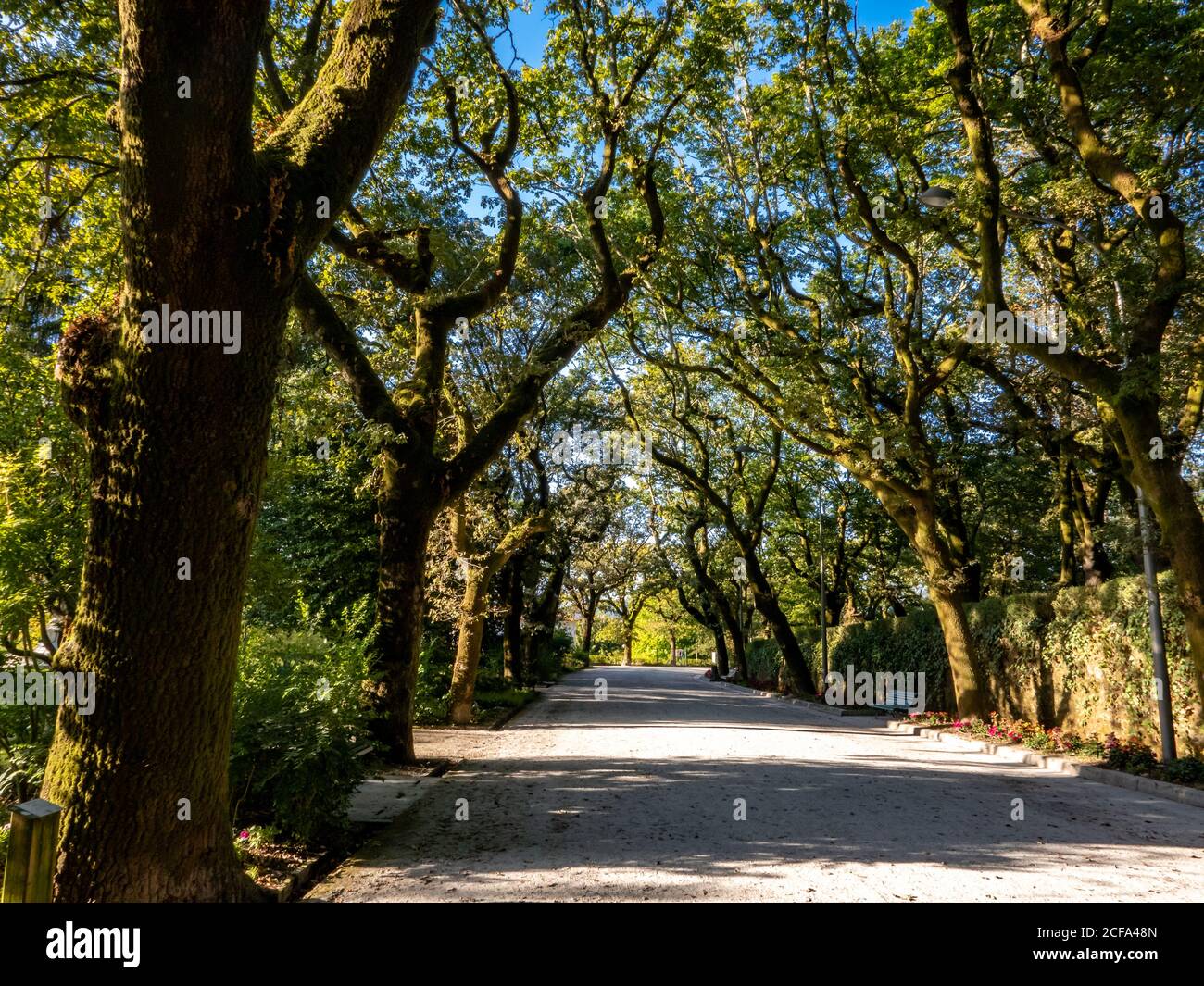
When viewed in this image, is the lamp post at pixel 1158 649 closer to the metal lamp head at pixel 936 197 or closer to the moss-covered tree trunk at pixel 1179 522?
the moss-covered tree trunk at pixel 1179 522

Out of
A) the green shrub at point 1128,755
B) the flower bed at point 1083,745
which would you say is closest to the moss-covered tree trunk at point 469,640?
the flower bed at point 1083,745

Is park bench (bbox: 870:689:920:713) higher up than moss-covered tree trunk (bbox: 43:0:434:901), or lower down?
lower down

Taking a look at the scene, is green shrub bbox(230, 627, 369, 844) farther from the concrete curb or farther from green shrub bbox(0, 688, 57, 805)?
the concrete curb

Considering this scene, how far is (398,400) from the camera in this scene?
11125 millimetres

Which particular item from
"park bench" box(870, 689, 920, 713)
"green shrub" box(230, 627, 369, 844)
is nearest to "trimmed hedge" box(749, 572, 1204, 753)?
"park bench" box(870, 689, 920, 713)

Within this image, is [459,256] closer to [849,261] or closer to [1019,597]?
[849,261]

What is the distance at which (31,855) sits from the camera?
10.8 ft

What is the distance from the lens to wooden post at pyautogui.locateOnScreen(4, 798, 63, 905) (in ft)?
10.6

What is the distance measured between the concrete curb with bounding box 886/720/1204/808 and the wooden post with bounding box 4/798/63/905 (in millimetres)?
11194

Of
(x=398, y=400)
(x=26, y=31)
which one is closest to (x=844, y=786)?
(x=398, y=400)

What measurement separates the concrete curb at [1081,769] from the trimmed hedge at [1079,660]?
1313 mm

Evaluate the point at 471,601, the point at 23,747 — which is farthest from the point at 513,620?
the point at 23,747

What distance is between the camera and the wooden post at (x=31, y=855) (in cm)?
325

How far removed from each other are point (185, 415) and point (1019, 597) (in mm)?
15910
